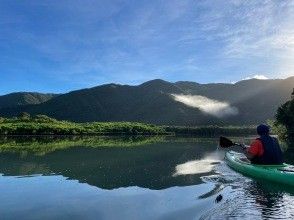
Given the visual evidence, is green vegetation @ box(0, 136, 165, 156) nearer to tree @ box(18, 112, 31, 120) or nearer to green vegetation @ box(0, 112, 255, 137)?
green vegetation @ box(0, 112, 255, 137)

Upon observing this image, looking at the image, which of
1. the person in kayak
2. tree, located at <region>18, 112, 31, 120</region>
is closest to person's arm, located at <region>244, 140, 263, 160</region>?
the person in kayak

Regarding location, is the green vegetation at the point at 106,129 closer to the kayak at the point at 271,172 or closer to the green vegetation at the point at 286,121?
the green vegetation at the point at 286,121

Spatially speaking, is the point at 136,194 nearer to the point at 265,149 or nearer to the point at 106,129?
the point at 265,149

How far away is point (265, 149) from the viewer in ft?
80.8

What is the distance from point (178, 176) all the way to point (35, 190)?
9640 mm

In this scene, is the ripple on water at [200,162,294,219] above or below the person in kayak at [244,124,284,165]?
below

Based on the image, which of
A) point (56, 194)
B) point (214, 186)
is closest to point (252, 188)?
point (214, 186)

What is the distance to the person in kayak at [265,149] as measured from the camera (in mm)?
23719

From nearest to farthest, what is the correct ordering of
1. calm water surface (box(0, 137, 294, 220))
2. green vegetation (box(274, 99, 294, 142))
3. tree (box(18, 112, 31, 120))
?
calm water surface (box(0, 137, 294, 220)) → green vegetation (box(274, 99, 294, 142)) → tree (box(18, 112, 31, 120))

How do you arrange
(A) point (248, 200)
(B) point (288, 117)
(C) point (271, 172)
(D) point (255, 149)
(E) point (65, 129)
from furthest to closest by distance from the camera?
(E) point (65, 129) → (B) point (288, 117) → (D) point (255, 149) → (C) point (271, 172) → (A) point (248, 200)

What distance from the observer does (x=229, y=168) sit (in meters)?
31.9

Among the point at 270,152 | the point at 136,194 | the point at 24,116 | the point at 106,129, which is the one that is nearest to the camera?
the point at 136,194

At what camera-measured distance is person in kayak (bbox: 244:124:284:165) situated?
23719 millimetres

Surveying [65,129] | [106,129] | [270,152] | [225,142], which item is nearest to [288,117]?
[225,142]
